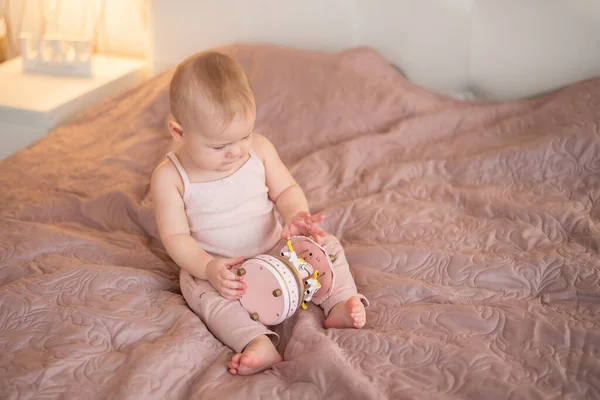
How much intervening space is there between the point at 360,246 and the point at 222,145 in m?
0.44

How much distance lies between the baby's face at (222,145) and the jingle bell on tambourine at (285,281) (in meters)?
0.22

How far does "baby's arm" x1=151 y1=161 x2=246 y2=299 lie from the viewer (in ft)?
4.55

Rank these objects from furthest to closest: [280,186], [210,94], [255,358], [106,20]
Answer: [106,20], [280,186], [210,94], [255,358]

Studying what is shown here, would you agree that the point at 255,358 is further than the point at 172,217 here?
No

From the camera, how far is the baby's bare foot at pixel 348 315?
1289mm

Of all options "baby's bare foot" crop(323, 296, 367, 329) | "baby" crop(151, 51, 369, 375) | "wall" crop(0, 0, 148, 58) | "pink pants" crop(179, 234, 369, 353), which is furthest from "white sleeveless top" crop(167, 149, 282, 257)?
"wall" crop(0, 0, 148, 58)

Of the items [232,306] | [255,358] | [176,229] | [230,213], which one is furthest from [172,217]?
[255,358]

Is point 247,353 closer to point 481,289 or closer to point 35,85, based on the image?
point 481,289

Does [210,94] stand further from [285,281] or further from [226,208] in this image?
[285,281]

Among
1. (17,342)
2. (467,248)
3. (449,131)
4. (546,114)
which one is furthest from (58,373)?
(546,114)

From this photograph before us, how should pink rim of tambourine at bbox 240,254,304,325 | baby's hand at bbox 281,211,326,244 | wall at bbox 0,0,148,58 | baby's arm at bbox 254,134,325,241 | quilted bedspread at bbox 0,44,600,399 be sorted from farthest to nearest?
wall at bbox 0,0,148,58 < baby's arm at bbox 254,134,325,241 < baby's hand at bbox 281,211,326,244 < pink rim of tambourine at bbox 240,254,304,325 < quilted bedspread at bbox 0,44,600,399

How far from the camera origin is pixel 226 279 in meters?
1.32

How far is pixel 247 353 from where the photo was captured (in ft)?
3.95

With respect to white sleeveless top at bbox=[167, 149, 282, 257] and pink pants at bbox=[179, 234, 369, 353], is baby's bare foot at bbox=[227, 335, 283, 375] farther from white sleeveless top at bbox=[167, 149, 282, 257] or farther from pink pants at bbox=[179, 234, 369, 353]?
white sleeveless top at bbox=[167, 149, 282, 257]
